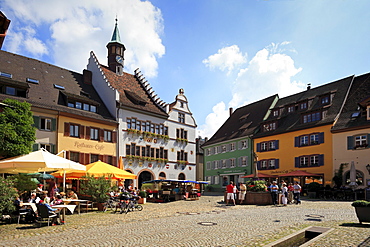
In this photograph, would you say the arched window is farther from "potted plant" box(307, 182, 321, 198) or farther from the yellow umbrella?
the yellow umbrella

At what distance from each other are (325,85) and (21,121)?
35171 mm

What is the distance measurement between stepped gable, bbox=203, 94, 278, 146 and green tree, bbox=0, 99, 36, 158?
3266cm

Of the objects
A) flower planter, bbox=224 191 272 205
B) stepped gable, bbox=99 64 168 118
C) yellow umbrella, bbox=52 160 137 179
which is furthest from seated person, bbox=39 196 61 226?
stepped gable, bbox=99 64 168 118

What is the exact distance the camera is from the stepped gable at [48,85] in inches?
1072

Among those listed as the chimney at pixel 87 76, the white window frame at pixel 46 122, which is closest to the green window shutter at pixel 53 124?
the white window frame at pixel 46 122

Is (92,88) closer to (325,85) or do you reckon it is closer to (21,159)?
(21,159)

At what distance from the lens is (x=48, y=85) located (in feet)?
97.6

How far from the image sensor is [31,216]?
13.5 meters

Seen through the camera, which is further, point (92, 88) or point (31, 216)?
point (92, 88)

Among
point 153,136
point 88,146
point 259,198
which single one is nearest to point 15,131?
point 88,146

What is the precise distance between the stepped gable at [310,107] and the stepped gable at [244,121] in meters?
1.79

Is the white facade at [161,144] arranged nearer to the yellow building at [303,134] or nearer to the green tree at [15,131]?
the yellow building at [303,134]

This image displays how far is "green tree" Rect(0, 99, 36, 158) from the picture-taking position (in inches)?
604

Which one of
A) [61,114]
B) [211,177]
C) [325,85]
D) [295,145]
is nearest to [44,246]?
[61,114]
